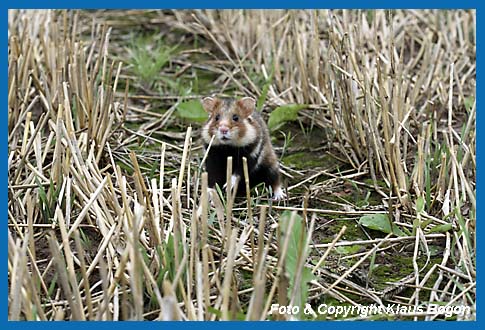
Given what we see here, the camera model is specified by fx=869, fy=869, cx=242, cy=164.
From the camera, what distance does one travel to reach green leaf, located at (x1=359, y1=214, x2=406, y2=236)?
13.4 feet

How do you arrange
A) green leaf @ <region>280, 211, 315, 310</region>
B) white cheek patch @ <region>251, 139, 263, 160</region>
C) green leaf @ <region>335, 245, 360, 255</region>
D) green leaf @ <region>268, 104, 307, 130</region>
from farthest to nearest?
green leaf @ <region>268, 104, 307, 130</region>
white cheek patch @ <region>251, 139, 263, 160</region>
green leaf @ <region>335, 245, 360, 255</region>
green leaf @ <region>280, 211, 315, 310</region>

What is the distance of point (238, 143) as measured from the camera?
4730mm

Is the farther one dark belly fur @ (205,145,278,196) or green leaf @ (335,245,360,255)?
dark belly fur @ (205,145,278,196)

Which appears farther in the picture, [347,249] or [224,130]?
[224,130]

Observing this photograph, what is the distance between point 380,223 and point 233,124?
1038mm

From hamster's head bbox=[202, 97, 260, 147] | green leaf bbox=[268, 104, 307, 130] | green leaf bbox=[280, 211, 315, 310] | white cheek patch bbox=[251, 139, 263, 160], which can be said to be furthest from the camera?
green leaf bbox=[268, 104, 307, 130]

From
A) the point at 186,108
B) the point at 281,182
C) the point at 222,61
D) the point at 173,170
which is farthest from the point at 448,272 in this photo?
the point at 222,61

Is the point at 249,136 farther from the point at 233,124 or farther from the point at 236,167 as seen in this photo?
the point at 236,167

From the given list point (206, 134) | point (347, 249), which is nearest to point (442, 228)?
point (347, 249)

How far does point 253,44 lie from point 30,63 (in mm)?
1717

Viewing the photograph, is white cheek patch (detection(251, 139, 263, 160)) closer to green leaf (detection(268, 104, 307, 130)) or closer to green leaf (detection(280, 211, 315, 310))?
green leaf (detection(268, 104, 307, 130))

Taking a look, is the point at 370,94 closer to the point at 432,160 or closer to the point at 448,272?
the point at 432,160

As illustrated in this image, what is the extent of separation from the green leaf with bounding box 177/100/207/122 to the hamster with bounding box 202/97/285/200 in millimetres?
553

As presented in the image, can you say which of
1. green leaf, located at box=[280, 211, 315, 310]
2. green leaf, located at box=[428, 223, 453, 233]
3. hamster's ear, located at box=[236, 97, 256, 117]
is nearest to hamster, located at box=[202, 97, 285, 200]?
hamster's ear, located at box=[236, 97, 256, 117]
